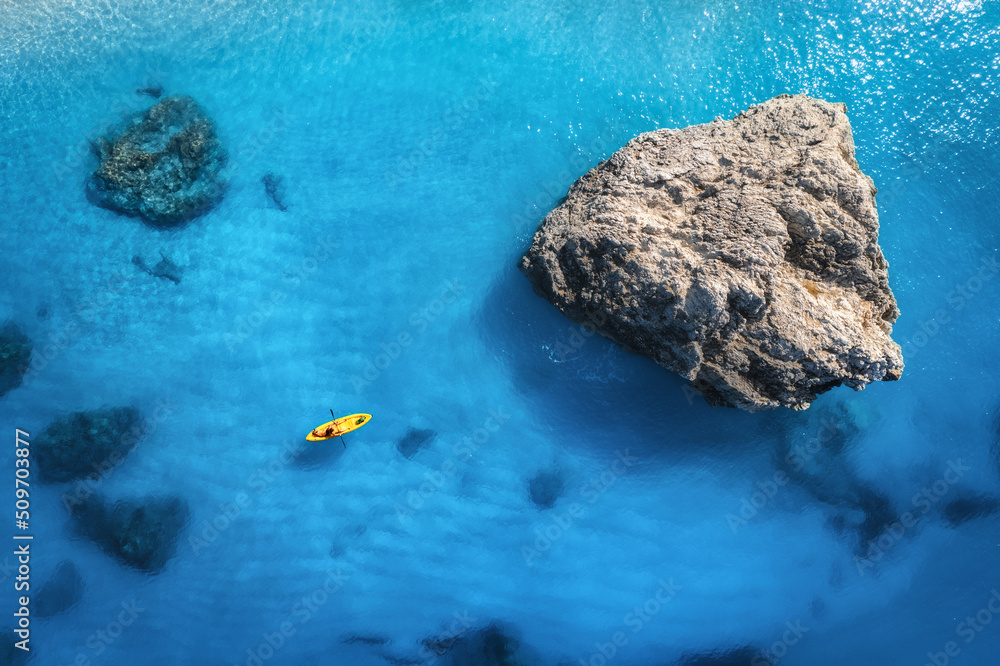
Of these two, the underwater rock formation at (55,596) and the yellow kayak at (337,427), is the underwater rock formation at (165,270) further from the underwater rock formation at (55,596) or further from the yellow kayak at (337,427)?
the underwater rock formation at (55,596)

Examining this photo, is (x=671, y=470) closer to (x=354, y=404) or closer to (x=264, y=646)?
(x=354, y=404)

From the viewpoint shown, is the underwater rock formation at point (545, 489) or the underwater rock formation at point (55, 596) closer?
the underwater rock formation at point (55, 596)

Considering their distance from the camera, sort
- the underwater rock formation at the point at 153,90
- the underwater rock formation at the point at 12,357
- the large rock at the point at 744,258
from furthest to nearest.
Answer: the underwater rock formation at the point at 153,90 < the underwater rock formation at the point at 12,357 < the large rock at the point at 744,258

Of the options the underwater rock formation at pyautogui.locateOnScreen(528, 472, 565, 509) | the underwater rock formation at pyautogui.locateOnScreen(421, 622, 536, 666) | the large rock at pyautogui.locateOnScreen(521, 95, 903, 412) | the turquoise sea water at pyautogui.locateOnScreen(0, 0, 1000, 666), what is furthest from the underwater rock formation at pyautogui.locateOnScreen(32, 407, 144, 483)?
the large rock at pyautogui.locateOnScreen(521, 95, 903, 412)

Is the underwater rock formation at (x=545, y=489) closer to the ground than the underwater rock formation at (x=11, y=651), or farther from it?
farther from it

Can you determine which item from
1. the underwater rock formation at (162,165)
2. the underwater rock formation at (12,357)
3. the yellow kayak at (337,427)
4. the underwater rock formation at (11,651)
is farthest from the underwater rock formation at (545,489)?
the underwater rock formation at (12,357)

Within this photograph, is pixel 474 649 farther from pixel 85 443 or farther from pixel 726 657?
pixel 85 443

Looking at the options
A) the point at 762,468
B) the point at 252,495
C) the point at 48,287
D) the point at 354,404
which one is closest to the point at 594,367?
the point at 762,468

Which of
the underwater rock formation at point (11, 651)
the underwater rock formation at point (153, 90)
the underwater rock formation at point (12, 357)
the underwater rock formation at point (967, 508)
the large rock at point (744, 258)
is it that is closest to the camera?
the large rock at point (744, 258)
